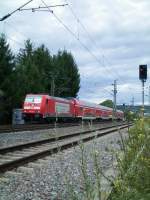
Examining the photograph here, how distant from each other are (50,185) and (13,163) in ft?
9.87

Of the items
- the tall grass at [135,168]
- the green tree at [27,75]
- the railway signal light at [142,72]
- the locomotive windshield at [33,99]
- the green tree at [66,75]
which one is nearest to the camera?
the tall grass at [135,168]

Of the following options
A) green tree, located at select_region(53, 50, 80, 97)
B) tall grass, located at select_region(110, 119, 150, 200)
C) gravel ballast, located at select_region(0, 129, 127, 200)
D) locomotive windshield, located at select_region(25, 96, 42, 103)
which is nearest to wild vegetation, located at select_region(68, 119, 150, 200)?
tall grass, located at select_region(110, 119, 150, 200)

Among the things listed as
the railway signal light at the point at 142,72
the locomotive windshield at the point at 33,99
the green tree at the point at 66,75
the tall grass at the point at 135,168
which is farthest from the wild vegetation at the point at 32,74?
the tall grass at the point at 135,168

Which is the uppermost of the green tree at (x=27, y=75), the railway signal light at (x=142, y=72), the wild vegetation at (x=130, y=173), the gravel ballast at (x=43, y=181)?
the green tree at (x=27, y=75)

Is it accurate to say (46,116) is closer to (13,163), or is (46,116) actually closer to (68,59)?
(13,163)

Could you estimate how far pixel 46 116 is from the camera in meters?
49.2

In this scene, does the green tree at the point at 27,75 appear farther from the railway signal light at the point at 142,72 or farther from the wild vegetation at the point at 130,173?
the wild vegetation at the point at 130,173

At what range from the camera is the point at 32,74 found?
76.2 meters

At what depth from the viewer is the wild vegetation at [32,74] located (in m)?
52.1

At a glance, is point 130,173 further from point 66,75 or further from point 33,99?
point 66,75

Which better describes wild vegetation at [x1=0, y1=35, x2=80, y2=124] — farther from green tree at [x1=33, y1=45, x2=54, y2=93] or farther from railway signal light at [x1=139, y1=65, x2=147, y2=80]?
railway signal light at [x1=139, y1=65, x2=147, y2=80]

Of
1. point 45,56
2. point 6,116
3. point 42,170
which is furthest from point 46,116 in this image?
point 45,56

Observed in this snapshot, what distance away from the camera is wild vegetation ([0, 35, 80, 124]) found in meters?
52.1

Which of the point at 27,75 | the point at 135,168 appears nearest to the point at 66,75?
the point at 27,75
